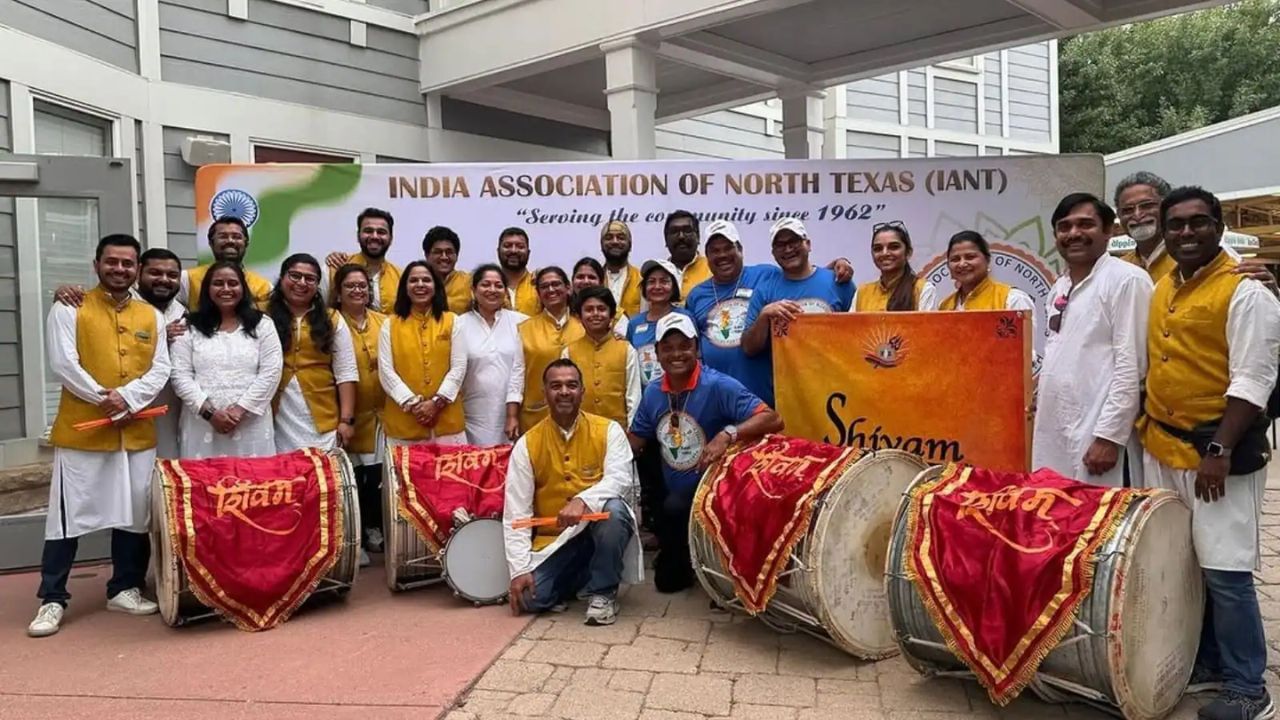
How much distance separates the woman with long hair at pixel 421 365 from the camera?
17.5 feet

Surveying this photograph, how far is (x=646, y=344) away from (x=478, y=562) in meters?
1.56

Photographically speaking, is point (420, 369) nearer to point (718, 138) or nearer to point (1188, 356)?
point (1188, 356)

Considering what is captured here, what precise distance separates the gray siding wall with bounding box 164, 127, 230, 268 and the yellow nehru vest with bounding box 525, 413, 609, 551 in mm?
4975

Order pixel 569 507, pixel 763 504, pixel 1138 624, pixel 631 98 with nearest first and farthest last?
1. pixel 1138 624
2. pixel 763 504
3. pixel 569 507
4. pixel 631 98

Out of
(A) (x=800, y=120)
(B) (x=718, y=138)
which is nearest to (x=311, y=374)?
(A) (x=800, y=120)

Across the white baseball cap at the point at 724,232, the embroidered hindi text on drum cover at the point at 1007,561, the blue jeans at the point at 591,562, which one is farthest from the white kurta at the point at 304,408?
the embroidered hindi text on drum cover at the point at 1007,561

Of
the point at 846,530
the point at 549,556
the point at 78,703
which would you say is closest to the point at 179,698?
the point at 78,703

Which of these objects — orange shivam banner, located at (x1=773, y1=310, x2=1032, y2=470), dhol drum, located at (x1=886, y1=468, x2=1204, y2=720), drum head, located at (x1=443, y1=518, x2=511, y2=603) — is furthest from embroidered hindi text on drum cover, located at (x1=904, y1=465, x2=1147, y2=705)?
drum head, located at (x1=443, y1=518, x2=511, y2=603)

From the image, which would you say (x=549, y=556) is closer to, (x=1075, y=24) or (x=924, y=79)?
(x=1075, y=24)

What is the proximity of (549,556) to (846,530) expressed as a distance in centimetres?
148

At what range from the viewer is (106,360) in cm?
464

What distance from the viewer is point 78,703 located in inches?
142

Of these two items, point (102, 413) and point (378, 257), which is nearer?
point (102, 413)

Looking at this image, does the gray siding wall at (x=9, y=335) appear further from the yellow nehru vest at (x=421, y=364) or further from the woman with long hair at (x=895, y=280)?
the woman with long hair at (x=895, y=280)
